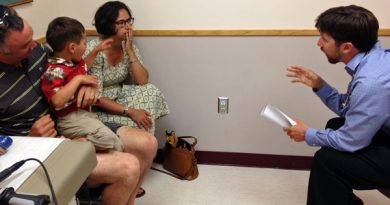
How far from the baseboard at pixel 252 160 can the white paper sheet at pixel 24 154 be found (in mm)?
1441

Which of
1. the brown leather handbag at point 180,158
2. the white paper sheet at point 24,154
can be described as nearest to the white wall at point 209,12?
the brown leather handbag at point 180,158

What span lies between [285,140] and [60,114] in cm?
143

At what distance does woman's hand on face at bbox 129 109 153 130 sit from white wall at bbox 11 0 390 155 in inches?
17.5

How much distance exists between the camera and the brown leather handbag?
2.16 metres

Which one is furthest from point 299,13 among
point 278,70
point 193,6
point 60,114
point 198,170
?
point 60,114

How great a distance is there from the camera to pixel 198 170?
2.30 metres

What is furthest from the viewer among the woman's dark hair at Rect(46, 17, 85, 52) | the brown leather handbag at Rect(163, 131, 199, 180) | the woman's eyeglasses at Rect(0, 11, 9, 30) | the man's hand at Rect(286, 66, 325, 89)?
the brown leather handbag at Rect(163, 131, 199, 180)

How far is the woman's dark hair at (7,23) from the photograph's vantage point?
3.75ft

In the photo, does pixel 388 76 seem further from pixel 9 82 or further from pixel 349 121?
pixel 9 82

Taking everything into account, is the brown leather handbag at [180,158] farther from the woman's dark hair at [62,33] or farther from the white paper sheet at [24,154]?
the white paper sheet at [24,154]

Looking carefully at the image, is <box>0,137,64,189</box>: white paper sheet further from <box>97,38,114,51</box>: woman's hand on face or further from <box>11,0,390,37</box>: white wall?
<box>11,0,390,37</box>: white wall

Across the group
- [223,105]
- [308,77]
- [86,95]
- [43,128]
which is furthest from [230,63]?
[43,128]

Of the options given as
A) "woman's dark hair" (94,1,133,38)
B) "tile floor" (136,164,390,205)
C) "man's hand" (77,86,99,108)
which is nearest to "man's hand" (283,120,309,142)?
"tile floor" (136,164,390,205)

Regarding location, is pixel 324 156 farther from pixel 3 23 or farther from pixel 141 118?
pixel 3 23
